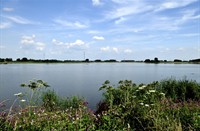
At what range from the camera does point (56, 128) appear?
15.4 ft

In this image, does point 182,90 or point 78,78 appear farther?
point 78,78

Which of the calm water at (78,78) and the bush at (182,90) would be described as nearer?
the bush at (182,90)

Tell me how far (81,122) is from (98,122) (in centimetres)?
53

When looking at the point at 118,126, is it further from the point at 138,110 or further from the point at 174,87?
the point at 174,87

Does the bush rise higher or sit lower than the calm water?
higher

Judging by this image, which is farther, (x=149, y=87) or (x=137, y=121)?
(x=149, y=87)

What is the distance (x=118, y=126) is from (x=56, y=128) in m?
1.36

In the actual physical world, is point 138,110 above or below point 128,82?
below

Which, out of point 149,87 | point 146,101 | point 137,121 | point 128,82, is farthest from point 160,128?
point 128,82

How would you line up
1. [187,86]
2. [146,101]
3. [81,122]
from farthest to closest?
[187,86], [146,101], [81,122]

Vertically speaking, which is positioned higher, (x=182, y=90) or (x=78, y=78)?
(x=182, y=90)

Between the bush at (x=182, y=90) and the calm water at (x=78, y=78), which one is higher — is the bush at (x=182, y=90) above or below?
above

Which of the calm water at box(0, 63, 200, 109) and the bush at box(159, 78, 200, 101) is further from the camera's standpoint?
the calm water at box(0, 63, 200, 109)

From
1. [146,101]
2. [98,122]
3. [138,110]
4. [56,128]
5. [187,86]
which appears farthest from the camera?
→ [187,86]
